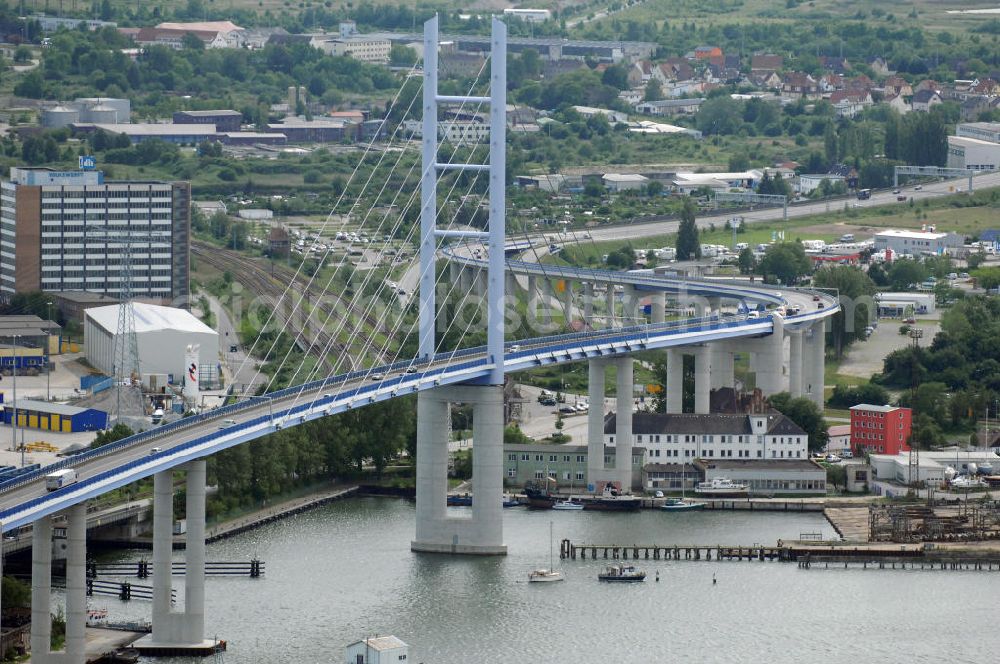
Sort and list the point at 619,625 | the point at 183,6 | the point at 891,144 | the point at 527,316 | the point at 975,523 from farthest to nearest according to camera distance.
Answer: the point at 183,6
the point at 891,144
the point at 527,316
the point at 975,523
the point at 619,625

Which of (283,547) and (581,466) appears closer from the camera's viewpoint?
(283,547)

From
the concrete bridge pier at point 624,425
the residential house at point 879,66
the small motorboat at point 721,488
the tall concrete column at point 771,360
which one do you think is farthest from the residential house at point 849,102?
the small motorboat at point 721,488

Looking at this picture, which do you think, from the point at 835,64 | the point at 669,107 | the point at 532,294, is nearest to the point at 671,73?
the point at 669,107

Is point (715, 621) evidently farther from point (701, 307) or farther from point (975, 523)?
point (701, 307)

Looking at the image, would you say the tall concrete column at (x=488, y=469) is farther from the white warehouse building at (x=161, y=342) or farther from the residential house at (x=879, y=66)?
the residential house at (x=879, y=66)

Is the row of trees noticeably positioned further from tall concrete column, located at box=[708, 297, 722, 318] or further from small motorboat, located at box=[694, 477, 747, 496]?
tall concrete column, located at box=[708, 297, 722, 318]

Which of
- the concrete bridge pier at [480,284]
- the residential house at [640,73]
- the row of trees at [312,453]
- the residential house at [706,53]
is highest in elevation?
the residential house at [706,53]

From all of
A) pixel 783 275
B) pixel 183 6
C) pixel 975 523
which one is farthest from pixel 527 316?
pixel 183 6
